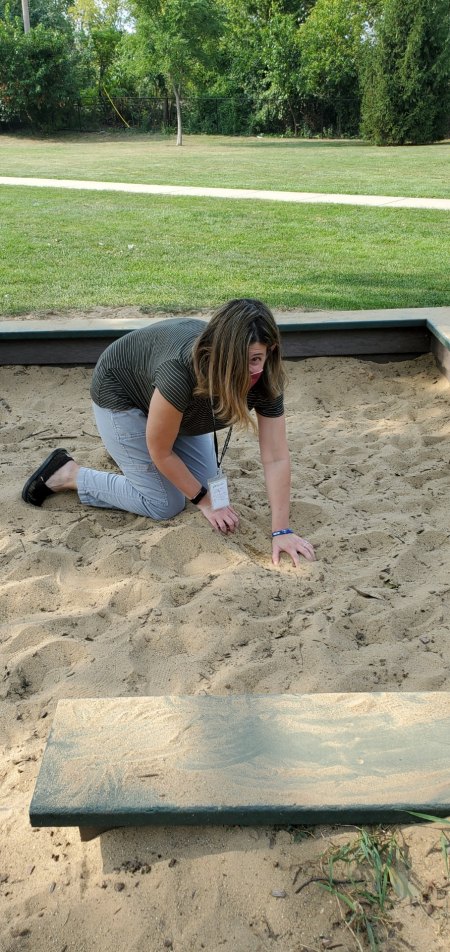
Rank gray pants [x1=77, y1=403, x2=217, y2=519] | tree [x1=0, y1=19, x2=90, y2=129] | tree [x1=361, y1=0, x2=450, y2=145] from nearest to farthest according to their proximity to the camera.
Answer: gray pants [x1=77, y1=403, x2=217, y2=519] → tree [x1=361, y1=0, x2=450, y2=145] → tree [x1=0, y1=19, x2=90, y2=129]

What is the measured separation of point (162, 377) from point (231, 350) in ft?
1.15

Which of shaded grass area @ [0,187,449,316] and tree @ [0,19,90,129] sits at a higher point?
tree @ [0,19,90,129]

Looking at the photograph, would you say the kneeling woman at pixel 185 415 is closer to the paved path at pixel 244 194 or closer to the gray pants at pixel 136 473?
the gray pants at pixel 136 473

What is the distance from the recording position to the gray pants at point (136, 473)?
3.28 m

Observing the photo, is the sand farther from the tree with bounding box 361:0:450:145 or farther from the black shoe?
the tree with bounding box 361:0:450:145

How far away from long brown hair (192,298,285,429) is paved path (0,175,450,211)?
25.6 ft

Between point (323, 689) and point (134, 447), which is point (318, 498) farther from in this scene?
point (323, 689)

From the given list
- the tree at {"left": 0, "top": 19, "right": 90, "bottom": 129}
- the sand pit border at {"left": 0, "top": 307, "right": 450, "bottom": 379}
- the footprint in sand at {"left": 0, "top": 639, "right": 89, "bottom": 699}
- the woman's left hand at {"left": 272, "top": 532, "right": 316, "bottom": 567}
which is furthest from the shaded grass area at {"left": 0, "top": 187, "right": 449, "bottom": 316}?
the tree at {"left": 0, "top": 19, "right": 90, "bottom": 129}

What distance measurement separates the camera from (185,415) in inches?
119

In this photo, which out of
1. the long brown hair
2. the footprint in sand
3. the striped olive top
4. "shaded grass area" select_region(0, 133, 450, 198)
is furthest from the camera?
"shaded grass area" select_region(0, 133, 450, 198)

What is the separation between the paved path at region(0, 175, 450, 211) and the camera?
33.7 feet

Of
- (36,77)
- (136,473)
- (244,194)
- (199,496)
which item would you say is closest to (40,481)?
(136,473)

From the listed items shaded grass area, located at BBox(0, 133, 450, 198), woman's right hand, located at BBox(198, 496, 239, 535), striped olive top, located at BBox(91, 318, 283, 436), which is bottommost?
woman's right hand, located at BBox(198, 496, 239, 535)

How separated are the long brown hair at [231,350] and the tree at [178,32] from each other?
22034 mm
